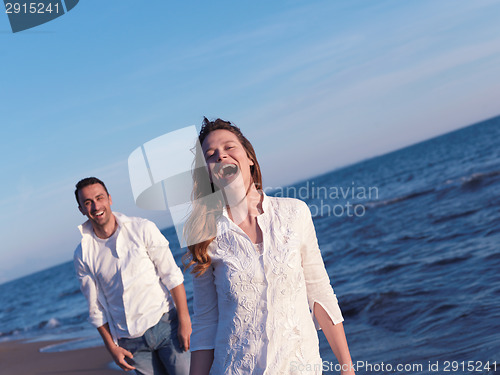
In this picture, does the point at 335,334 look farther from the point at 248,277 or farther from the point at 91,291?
the point at 91,291

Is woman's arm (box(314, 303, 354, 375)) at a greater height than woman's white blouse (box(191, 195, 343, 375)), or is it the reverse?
woman's white blouse (box(191, 195, 343, 375))

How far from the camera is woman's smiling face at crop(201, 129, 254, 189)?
215cm

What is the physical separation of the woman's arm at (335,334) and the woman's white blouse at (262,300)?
40 mm

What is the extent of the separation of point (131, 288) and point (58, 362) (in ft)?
19.1

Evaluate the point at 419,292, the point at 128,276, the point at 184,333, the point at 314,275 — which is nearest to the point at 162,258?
the point at 128,276

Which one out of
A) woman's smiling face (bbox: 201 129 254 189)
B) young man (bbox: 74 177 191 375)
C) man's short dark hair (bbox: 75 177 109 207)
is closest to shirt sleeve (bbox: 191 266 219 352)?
woman's smiling face (bbox: 201 129 254 189)

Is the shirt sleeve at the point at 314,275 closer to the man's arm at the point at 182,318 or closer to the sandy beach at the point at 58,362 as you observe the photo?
the man's arm at the point at 182,318

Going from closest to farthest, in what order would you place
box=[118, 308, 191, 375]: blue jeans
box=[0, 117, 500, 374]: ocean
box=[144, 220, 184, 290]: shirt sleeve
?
1. box=[118, 308, 191, 375]: blue jeans
2. box=[144, 220, 184, 290]: shirt sleeve
3. box=[0, 117, 500, 374]: ocean

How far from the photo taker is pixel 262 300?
79.6 inches

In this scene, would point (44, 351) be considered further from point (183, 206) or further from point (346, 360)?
point (346, 360)

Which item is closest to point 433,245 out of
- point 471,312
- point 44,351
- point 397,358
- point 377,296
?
point 377,296

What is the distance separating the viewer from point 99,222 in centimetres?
397

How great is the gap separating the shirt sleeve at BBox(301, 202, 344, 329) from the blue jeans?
6.21ft

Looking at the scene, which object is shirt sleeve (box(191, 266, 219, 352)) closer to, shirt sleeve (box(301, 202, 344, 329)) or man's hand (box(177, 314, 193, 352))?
shirt sleeve (box(301, 202, 344, 329))
